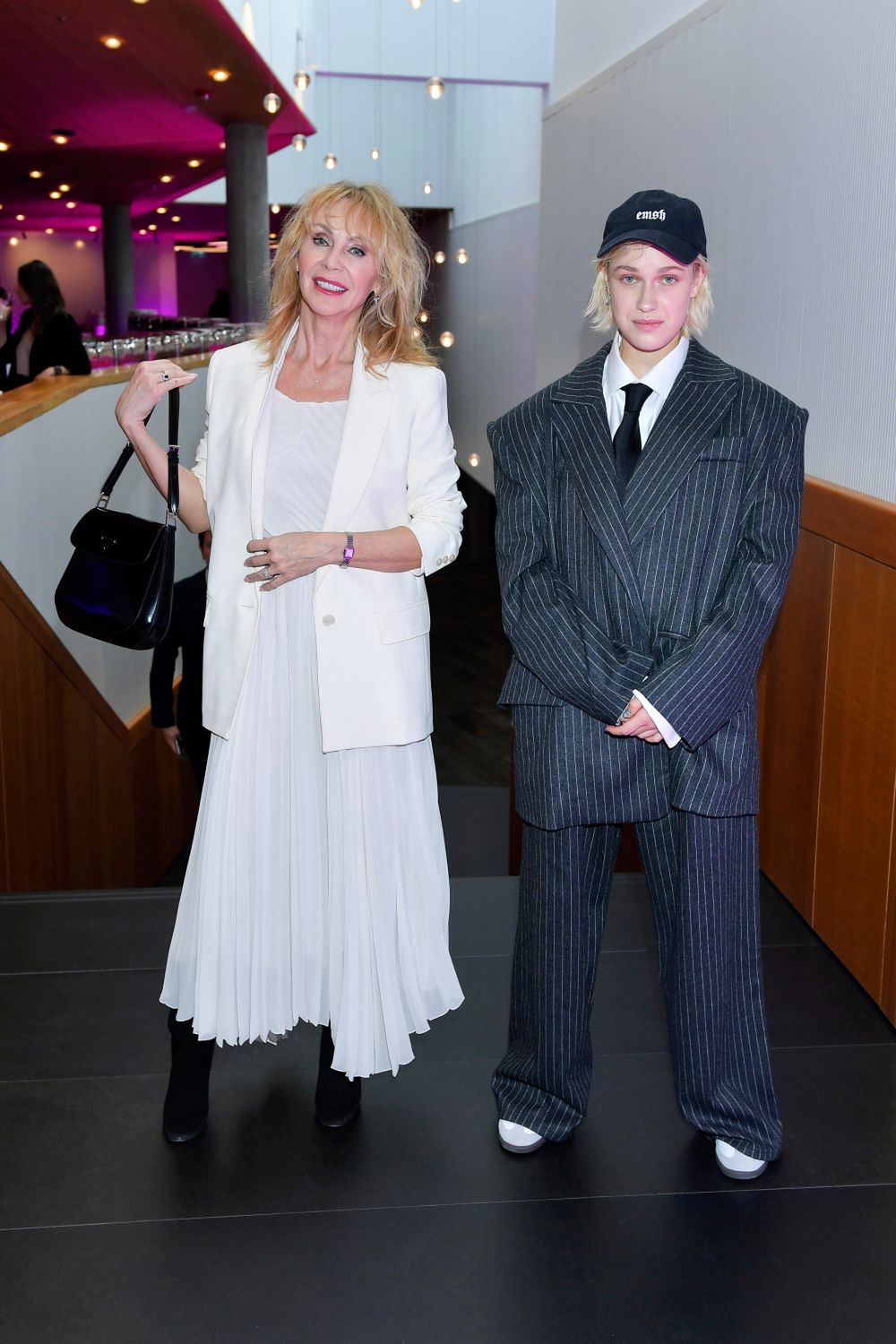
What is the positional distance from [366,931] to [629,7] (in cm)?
460

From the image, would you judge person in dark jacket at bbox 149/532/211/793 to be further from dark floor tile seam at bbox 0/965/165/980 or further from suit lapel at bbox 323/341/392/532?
suit lapel at bbox 323/341/392/532

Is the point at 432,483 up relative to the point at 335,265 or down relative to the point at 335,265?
down

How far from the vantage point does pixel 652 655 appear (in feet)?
6.75

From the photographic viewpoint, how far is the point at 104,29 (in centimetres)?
1000

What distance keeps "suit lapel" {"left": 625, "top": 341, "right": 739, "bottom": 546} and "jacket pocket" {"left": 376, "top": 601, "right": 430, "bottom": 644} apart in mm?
375

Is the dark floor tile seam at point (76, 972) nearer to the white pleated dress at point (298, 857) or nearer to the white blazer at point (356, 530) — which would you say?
the white pleated dress at point (298, 857)

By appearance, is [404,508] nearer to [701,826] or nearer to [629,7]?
[701,826]

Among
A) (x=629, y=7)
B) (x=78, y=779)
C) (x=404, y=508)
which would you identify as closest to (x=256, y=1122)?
(x=404, y=508)

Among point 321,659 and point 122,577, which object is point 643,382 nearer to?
point 321,659

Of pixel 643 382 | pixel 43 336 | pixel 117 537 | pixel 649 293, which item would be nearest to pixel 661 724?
pixel 643 382

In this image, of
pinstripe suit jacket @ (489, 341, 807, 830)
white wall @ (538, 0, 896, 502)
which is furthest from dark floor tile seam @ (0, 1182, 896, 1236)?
white wall @ (538, 0, 896, 502)

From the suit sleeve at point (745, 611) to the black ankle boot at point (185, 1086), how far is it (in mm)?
992

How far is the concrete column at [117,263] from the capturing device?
23.6 meters

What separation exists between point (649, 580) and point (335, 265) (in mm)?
695
